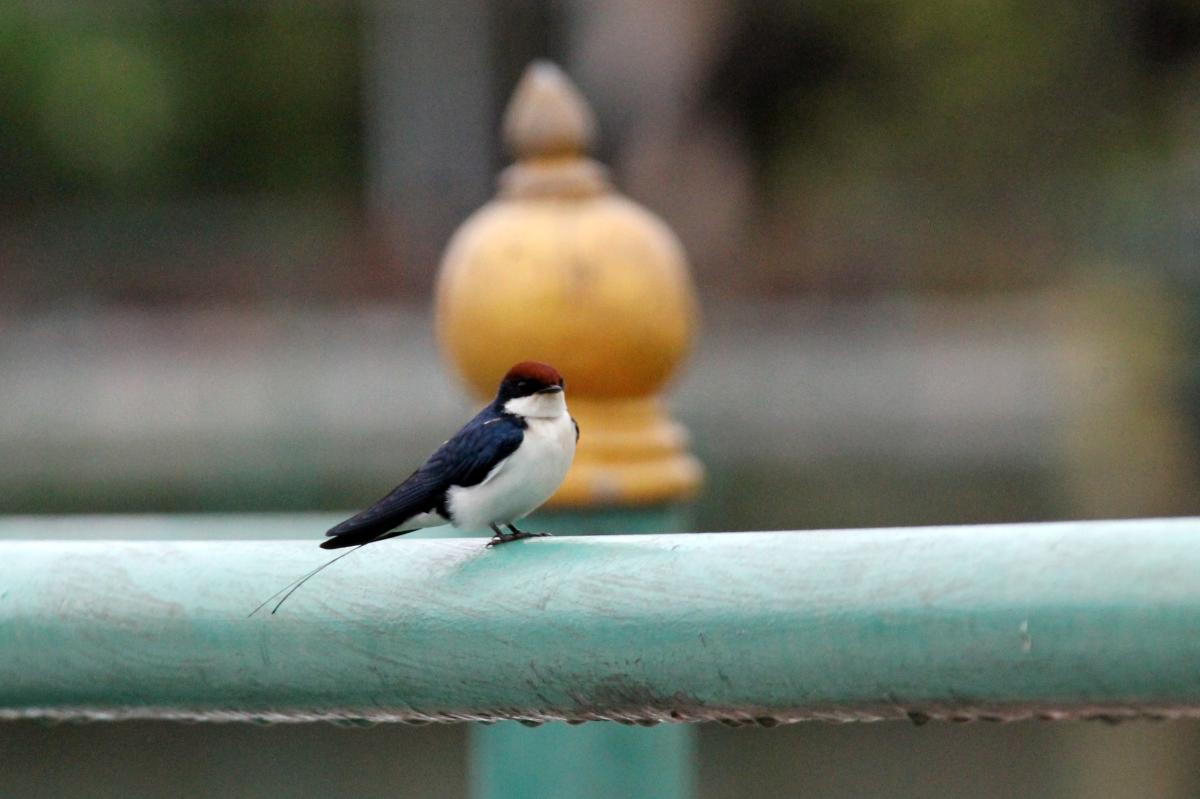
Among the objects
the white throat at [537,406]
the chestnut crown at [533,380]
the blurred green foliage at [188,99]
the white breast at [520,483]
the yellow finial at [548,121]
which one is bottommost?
Result: the white breast at [520,483]

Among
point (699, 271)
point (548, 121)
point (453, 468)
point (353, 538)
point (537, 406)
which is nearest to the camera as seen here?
point (353, 538)

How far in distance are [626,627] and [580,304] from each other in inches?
61.9

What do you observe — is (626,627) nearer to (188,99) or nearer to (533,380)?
(533,380)

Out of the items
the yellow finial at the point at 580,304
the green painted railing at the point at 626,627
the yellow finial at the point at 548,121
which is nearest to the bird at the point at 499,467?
the green painted railing at the point at 626,627

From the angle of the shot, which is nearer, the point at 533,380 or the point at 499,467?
the point at 499,467

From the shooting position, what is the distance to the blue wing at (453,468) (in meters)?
1.83

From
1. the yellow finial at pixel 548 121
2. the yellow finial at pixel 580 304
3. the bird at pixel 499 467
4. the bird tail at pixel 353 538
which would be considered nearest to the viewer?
the bird tail at pixel 353 538

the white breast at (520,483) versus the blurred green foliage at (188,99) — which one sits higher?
the blurred green foliage at (188,99)

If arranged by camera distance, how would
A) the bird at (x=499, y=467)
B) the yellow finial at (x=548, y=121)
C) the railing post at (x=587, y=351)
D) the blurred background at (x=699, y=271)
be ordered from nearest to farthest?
the bird at (x=499, y=467), the railing post at (x=587, y=351), the yellow finial at (x=548, y=121), the blurred background at (x=699, y=271)

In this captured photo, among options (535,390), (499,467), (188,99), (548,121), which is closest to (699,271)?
(188,99)

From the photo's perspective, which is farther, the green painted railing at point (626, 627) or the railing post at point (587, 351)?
the railing post at point (587, 351)

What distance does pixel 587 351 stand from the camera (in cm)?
299

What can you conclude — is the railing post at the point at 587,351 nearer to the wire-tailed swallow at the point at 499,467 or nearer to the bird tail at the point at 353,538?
the wire-tailed swallow at the point at 499,467

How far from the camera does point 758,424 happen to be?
11.3m
